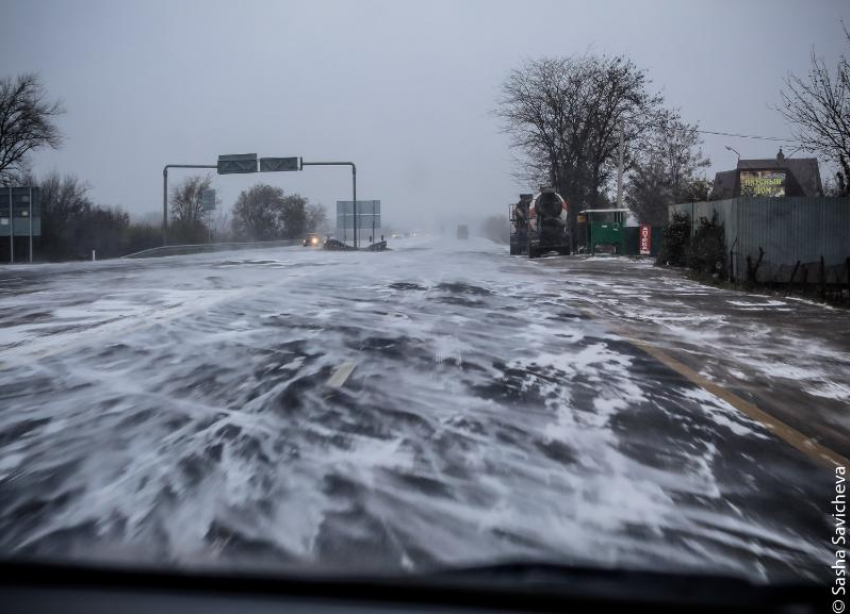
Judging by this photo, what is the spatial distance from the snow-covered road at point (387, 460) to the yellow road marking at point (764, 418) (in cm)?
13

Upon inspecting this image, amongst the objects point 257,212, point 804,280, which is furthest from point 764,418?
point 257,212

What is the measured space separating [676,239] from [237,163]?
3713 centimetres

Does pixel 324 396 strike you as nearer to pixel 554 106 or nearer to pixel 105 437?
pixel 105 437

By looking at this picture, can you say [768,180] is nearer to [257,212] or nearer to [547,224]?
[547,224]

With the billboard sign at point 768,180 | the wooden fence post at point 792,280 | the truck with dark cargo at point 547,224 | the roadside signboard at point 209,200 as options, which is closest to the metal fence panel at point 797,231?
the wooden fence post at point 792,280

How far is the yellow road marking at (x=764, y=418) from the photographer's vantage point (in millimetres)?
4230

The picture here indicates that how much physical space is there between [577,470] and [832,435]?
6.68 ft

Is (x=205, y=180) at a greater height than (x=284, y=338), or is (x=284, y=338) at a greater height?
(x=205, y=180)

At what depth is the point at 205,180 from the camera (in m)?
79.5

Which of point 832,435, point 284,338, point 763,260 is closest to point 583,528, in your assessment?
point 832,435

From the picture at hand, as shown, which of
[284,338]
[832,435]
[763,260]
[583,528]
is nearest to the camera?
[583,528]

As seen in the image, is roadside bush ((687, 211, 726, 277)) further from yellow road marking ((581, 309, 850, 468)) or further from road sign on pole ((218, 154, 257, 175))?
road sign on pole ((218, 154, 257, 175))

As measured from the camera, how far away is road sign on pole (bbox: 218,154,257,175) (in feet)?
178

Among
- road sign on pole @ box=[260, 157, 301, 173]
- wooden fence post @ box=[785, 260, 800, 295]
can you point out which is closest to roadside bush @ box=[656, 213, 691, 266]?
wooden fence post @ box=[785, 260, 800, 295]
